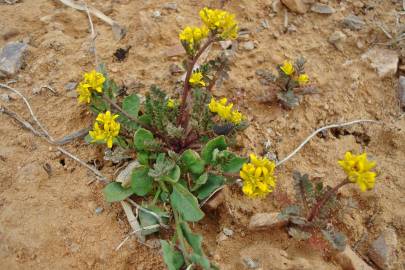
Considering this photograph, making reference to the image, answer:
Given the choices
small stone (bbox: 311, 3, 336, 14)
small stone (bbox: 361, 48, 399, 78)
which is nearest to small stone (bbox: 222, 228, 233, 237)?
small stone (bbox: 361, 48, 399, 78)

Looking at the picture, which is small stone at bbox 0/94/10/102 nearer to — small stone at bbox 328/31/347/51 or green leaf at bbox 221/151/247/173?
green leaf at bbox 221/151/247/173

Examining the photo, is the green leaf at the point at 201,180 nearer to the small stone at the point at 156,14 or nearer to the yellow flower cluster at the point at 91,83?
the yellow flower cluster at the point at 91,83

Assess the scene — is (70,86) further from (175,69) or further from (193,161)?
(193,161)

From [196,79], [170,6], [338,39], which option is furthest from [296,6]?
[196,79]

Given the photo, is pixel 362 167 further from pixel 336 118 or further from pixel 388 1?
pixel 388 1

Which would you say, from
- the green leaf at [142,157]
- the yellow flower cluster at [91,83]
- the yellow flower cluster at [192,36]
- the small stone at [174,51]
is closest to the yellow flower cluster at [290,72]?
the yellow flower cluster at [192,36]

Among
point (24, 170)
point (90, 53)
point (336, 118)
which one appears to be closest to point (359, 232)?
point (336, 118)
